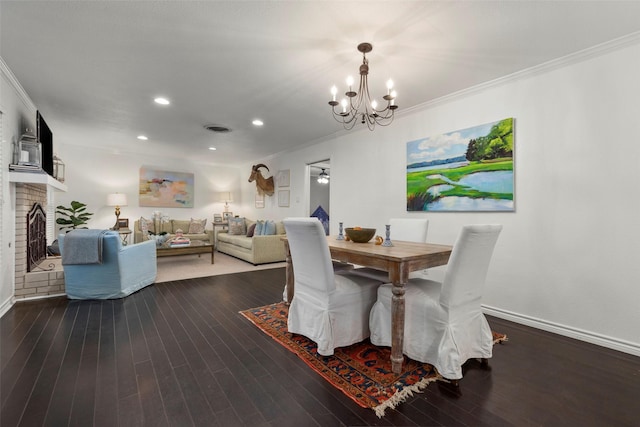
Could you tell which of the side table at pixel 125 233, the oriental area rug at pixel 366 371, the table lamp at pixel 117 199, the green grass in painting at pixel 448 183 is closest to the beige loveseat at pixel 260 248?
the side table at pixel 125 233

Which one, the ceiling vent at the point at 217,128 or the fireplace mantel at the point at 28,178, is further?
the ceiling vent at the point at 217,128

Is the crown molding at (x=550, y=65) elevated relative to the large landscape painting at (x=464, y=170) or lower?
elevated

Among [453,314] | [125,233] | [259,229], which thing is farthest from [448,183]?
[125,233]

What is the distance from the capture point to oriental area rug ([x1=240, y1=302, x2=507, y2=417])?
1.56m

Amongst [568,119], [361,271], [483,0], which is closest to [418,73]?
[483,0]

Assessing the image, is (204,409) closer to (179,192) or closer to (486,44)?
(486,44)

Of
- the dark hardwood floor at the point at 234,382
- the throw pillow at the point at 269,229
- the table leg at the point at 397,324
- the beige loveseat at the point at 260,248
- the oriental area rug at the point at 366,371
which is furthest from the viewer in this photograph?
the throw pillow at the point at 269,229

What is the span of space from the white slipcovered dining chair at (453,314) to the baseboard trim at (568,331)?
1.05m

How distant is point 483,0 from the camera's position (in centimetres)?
176

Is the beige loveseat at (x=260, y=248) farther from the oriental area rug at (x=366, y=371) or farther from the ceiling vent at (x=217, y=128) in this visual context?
the oriental area rug at (x=366, y=371)

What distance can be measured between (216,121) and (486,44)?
3.50m

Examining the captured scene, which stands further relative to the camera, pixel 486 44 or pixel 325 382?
pixel 486 44

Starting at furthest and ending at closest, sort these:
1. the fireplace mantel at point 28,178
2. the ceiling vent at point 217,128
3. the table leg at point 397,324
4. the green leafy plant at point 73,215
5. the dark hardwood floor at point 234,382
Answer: the green leafy plant at point 73,215
the ceiling vent at point 217,128
the fireplace mantel at point 28,178
the table leg at point 397,324
the dark hardwood floor at point 234,382

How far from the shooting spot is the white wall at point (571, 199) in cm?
214
